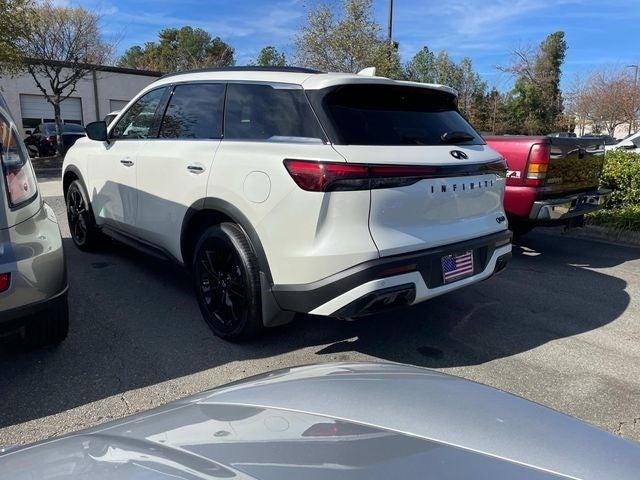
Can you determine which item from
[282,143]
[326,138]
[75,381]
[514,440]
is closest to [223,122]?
[282,143]

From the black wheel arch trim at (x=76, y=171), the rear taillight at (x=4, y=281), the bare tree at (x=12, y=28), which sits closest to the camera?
the rear taillight at (x=4, y=281)

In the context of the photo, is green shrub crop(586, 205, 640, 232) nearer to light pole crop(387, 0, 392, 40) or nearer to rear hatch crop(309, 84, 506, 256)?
rear hatch crop(309, 84, 506, 256)

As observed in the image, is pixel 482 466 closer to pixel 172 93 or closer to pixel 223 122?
pixel 223 122

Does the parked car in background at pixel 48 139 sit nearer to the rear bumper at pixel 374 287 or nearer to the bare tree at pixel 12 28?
the bare tree at pixel 12 28

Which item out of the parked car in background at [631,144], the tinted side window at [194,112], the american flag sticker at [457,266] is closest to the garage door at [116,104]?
the parked car in background at [631,144]

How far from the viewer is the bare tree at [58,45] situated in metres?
19.1

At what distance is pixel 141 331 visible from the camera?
4.08m

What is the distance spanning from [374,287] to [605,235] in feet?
19.1

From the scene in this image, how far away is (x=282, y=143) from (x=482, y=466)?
2.43 meters

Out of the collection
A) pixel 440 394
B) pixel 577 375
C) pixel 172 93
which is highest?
pixel 172 93

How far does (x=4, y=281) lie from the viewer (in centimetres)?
284

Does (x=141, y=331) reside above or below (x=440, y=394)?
below

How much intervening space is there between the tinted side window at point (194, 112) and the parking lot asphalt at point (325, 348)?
1.47 meters

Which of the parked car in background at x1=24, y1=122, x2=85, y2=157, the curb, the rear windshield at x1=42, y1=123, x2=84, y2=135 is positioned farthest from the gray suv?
the rear windshield at x1=42, y1=123, x2=84, y2=135
